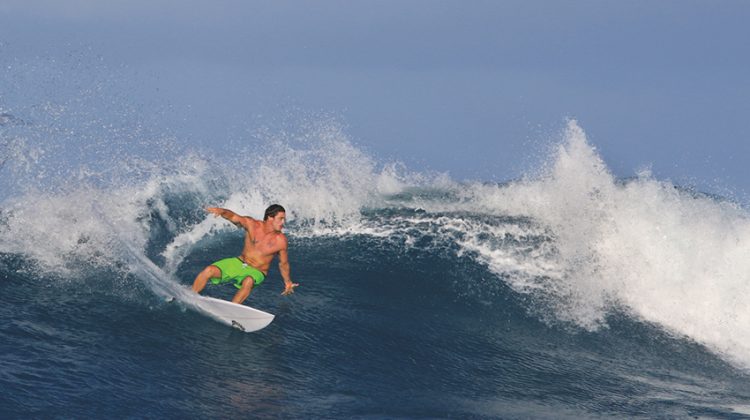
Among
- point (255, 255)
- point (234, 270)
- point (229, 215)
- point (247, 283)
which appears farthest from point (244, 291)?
point (229, 215)

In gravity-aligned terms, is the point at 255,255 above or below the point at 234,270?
above

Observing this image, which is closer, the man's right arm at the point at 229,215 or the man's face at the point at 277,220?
the man's right arm at the point at 229,215

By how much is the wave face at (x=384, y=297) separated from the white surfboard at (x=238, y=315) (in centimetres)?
15

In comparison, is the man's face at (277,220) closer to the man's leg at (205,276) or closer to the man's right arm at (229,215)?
the man's right arm at (229,215)

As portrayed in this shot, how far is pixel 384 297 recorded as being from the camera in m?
12.1

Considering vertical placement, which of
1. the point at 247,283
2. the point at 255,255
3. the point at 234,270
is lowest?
the point at 247,283

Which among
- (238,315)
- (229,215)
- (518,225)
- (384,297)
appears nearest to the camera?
(238,315)

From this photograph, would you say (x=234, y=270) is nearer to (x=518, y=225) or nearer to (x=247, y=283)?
(x=247, y=283)

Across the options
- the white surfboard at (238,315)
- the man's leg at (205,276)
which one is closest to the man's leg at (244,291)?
the white surfboard at (238,315)

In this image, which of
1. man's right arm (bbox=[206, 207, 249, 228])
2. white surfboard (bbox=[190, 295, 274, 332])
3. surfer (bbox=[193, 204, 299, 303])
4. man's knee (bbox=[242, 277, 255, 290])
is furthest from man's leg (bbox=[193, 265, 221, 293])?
man's right arm (bbox=[206, 207, 249, 228])

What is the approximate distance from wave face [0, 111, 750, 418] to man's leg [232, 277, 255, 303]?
451mm

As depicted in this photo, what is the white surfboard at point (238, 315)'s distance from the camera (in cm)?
937

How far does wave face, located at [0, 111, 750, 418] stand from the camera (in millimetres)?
8195

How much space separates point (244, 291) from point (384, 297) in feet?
10.0
